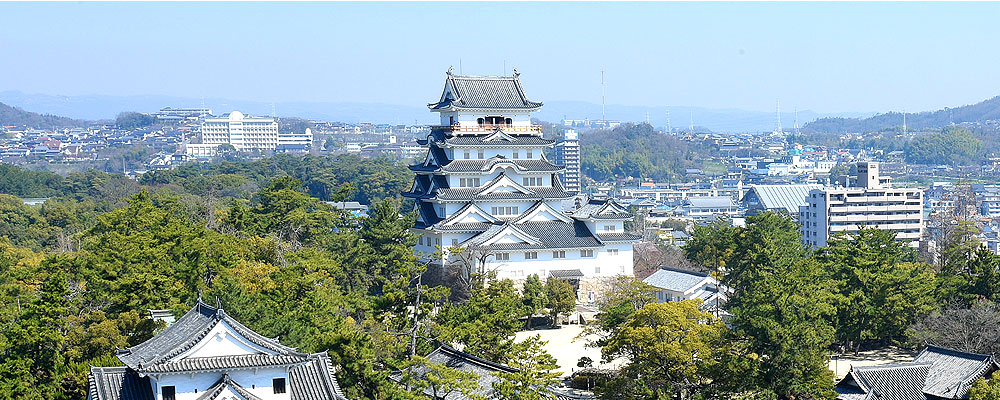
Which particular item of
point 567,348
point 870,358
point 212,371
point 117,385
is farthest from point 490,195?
point 117,385

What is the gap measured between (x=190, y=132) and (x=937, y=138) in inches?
4322

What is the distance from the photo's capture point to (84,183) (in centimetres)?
7825

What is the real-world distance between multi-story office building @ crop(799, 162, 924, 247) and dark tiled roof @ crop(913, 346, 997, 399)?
168 feet

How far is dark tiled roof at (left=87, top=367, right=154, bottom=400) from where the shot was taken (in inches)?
794

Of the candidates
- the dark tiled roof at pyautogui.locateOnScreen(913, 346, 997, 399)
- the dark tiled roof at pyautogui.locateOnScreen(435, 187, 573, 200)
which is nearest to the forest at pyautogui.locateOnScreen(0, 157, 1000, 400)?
the dark tiled roof at pyautogui.locateOnScreen(913, 346, 997, 399)

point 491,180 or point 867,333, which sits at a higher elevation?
point 491,180

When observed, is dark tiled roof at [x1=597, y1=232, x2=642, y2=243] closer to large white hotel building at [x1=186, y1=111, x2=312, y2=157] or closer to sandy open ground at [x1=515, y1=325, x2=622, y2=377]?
sandy open ground at [x1=515, y1=325, x2=622, y2=377]

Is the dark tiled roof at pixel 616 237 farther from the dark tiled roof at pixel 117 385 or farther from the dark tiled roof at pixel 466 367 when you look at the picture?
the dark tiled roof at pixel 117 385

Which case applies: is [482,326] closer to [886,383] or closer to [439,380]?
[439,380]

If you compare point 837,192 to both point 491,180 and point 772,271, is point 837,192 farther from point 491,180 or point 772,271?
point 772,271

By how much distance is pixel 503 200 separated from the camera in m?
40.5

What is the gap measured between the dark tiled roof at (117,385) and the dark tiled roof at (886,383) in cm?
1297

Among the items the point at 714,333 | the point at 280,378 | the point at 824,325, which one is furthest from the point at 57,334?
the point at 824,325

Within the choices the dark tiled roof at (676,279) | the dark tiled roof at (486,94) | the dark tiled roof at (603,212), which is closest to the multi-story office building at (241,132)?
the dark tiled roof at (486,94)
